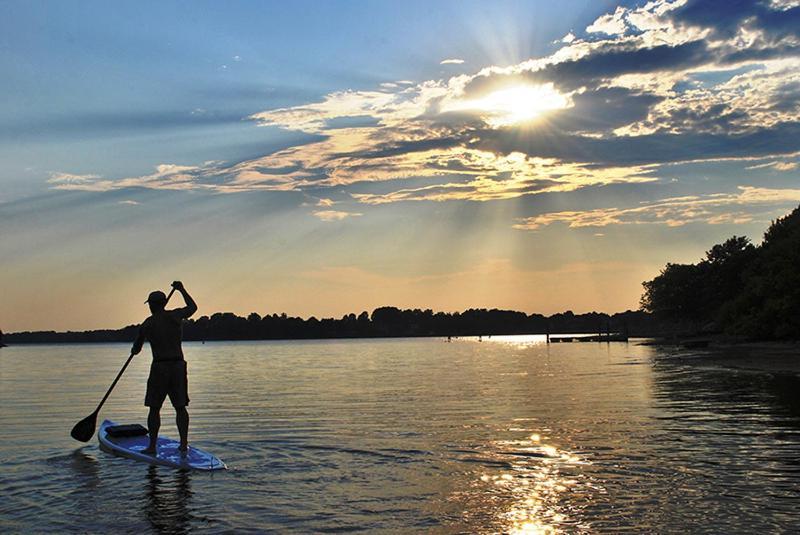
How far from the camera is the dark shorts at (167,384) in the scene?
1403 cm

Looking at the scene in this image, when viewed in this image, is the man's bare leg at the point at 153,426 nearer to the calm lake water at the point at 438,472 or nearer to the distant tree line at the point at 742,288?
the calm lake water at the point at 438,472

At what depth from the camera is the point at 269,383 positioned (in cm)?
4319

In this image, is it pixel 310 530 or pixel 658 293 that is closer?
pixel 310 530

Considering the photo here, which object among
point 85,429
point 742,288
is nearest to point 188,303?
point 85,429

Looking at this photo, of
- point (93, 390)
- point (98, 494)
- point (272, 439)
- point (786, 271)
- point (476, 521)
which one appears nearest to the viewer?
point (476, 521)

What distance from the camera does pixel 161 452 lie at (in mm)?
14664

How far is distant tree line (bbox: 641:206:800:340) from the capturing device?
68438mm

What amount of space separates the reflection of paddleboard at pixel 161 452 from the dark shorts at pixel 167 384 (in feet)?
3.32

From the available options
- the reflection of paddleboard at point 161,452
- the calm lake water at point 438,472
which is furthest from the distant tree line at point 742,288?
the reflection of paddleboard at point 161,452

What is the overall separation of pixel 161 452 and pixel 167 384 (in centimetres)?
158

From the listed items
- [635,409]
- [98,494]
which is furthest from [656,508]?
[635,409]

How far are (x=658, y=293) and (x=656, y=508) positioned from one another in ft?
496

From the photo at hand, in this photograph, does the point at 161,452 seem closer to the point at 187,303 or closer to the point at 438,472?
the point at 187,303

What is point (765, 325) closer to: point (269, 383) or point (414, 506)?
point (269, 383)
